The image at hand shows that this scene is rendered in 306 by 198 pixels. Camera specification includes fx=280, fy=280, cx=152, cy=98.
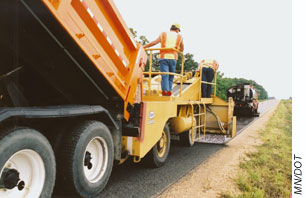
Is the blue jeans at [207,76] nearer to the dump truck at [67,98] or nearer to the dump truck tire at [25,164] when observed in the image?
the dump truck at [67,98]

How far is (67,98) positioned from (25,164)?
127cm

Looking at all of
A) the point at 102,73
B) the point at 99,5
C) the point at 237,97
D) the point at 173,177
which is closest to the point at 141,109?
the point at 102,73

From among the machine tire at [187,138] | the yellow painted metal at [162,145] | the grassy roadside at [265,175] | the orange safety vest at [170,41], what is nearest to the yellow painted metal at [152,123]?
the yellow painted metal at [162,145]

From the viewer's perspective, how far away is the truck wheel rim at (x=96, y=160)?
331 centimetres

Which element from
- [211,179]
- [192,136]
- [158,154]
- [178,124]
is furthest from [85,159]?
[192,136]

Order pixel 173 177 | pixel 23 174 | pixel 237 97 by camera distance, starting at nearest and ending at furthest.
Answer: pixel 23 174
pixel 173 177
pixel 237 97

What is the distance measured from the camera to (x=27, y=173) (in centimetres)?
252

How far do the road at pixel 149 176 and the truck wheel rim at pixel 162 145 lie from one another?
0.77ft

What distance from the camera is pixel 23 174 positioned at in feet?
8.21

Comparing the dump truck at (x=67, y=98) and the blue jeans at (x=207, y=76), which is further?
the blue jeans at (x=207, y=76)

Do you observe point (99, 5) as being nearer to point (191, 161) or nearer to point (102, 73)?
point (102, 73)

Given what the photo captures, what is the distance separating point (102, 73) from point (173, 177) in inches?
78.9

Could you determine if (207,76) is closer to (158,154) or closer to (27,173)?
(158,154)

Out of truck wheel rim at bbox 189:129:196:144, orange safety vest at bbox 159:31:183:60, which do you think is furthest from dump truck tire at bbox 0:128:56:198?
truck wheel rim at bbox 189:129:196:144
